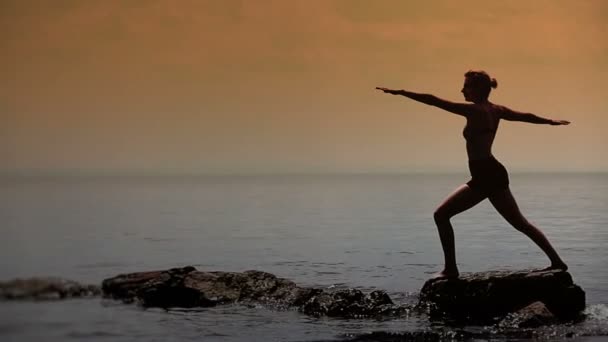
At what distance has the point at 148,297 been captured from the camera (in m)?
12.1

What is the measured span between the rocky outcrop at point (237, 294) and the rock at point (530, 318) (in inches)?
59.1

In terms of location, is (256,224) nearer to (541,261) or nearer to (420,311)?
(541,261)

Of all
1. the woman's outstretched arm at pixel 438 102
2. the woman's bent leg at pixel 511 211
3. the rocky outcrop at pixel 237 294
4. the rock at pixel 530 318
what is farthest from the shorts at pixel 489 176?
the rocky outcrop at pixel 237 294

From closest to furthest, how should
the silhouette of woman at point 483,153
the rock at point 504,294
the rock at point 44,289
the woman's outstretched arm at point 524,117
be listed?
1. the silhouette of woman at point 483,153
2. the woman's outstretched arm at point 524,117
3. the rock at point 504,294
4. the rock at point 44,289

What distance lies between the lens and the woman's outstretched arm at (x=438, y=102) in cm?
949

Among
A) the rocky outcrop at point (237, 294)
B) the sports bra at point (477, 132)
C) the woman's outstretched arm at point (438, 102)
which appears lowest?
the rocky outcrop at point (237, 294)

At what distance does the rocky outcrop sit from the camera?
11359 mm

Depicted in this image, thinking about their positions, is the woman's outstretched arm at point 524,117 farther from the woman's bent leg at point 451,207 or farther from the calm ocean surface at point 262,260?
the calm ocean surface at point 262,260

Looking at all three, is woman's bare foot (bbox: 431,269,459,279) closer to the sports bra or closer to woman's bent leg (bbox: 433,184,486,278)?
woman's bent leg (bbox: 433,184,486,278)

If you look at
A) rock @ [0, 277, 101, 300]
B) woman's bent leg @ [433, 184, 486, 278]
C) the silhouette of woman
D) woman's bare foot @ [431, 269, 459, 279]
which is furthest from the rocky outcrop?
the silhouette of woman

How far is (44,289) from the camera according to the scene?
12047 mm

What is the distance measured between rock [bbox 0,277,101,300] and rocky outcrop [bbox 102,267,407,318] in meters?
0.32

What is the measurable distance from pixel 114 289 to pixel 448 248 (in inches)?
196

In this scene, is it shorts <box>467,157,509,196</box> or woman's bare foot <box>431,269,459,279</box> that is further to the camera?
woman's bare foot <box>431,269,459,279</box>
